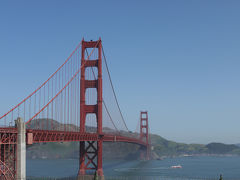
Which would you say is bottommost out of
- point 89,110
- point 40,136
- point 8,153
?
point 8,153

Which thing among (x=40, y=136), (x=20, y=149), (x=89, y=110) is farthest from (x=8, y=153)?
(x=89, y=110)

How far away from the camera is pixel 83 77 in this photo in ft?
226

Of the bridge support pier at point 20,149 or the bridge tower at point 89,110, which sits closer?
the bridge support pier at point 20,149

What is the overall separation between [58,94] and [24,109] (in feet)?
41.5

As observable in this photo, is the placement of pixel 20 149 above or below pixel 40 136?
below

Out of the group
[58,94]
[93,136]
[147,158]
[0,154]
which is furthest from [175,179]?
[147,158]

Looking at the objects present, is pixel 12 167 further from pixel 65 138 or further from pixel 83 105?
pixel 83 105

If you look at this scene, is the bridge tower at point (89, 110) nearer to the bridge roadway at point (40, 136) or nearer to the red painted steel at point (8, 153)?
the bridge roadway at point (40, 136)

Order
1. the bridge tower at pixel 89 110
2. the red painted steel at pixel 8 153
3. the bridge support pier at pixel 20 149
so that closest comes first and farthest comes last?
the red painted steel at pixel 8 153
the bridge support pier at pixel 20 149
the bridge tower at pixel 89 110

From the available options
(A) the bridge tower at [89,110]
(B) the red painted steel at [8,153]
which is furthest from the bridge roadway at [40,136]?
(A) the bridge tower at [89,110]

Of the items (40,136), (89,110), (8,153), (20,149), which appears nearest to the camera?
(8,153)

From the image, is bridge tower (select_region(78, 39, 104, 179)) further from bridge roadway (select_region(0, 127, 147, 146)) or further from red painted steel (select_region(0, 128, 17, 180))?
red painted steel (select_region(0, 128, 17, 180))

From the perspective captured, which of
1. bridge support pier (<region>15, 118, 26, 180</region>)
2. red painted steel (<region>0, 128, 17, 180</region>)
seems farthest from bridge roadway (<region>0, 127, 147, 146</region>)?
bridge support pier (<region>15, 118, 26, 180</region>)

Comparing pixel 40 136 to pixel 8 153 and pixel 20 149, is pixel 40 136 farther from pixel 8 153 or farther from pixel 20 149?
pixel 8 153
